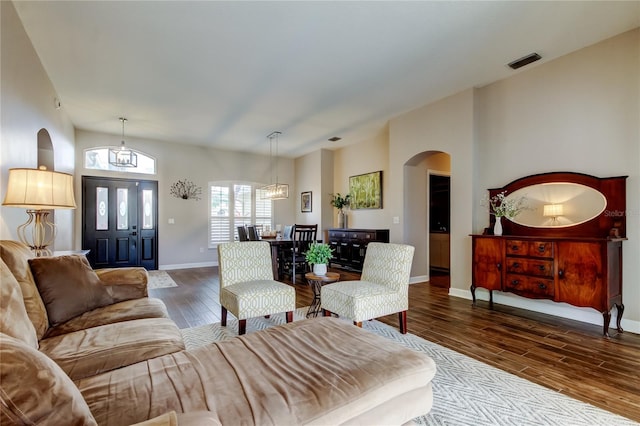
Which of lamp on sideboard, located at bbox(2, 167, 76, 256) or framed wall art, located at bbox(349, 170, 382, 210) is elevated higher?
framed wall art, located at bbox(349, 170, 382, 210)

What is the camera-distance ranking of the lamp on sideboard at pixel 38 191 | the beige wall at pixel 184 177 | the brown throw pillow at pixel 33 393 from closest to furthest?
the brown throw pillow at pixel 33 393
the lamp on sideboard at pixel 38 191
the beige wall at pixel 184 177

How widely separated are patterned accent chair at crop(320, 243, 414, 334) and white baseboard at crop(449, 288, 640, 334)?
186 cm

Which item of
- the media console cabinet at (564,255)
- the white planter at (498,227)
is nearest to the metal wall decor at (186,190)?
the media console cabinet at (564,255)

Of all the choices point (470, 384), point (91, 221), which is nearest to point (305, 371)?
point (470, 384)

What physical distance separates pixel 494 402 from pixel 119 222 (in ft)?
23.6

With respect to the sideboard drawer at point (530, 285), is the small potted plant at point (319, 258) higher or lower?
higher

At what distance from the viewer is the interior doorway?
20.9ft

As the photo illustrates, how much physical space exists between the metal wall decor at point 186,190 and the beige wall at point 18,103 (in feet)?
→ 10.4

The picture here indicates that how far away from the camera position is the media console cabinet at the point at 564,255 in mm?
2971

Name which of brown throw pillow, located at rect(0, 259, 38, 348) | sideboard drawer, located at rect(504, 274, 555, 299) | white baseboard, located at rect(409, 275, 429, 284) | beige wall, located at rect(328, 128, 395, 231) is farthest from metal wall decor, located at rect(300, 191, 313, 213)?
brown throw pillow, located at rect(0, 259, 38, 348)

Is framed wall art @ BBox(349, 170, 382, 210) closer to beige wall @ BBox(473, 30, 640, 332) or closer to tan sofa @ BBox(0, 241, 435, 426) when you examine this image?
beige wall @ BBox(473, 30, 640, 332)

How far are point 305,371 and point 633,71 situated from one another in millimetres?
4262

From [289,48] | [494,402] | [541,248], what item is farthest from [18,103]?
[541,248]

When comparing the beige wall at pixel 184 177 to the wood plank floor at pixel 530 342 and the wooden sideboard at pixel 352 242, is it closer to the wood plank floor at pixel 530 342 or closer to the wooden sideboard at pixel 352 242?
the wood plank floor at pixel 530 342
